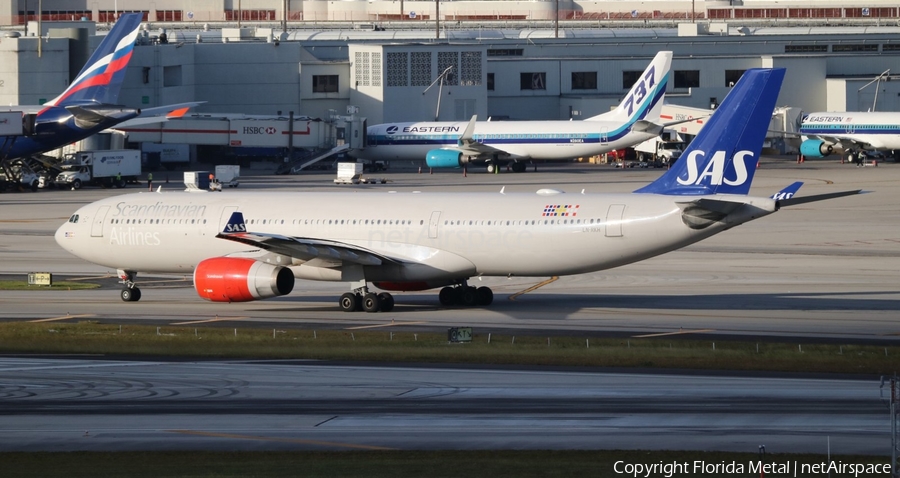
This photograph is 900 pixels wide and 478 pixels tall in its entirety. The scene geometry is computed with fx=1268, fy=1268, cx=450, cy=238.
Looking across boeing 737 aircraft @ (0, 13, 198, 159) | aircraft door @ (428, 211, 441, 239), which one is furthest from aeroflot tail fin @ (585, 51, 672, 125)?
aircraft door @ (428, 211, 441, 239)

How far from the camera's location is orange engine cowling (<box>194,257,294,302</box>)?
121ft

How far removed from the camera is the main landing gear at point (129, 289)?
136 feet

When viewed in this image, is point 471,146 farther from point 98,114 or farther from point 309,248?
point 309,248

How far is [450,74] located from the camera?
388 feet

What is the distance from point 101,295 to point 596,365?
20823 mm

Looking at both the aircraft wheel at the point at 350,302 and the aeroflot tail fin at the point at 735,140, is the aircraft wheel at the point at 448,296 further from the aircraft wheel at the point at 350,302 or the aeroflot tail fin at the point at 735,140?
the aeroflot tail fin at the point at 735,140

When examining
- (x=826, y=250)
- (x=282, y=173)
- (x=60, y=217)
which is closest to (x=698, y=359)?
(x=826, y=250)

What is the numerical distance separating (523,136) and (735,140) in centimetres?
6892

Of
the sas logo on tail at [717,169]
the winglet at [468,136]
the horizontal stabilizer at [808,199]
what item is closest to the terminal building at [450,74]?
the winglet at [468,136]

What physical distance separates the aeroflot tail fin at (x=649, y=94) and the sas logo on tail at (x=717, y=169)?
61817mm

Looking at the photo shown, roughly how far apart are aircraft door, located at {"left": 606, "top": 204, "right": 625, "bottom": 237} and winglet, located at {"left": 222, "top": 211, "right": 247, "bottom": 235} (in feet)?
36.8

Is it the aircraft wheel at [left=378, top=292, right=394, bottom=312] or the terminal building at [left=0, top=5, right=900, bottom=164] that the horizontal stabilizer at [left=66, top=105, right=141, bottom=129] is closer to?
the terminal building at [left=0, top=5, right=900, bottom=164]

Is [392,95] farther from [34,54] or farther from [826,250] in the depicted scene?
[826,250]

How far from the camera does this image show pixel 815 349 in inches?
1201
